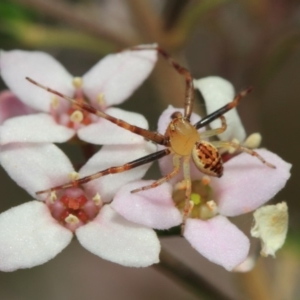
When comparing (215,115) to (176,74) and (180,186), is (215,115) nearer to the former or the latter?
(180,186)

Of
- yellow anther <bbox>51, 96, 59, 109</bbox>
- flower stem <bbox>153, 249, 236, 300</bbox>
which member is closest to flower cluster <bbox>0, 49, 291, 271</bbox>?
yellow anther <bbox>51, 96, 59, 109</bbox>

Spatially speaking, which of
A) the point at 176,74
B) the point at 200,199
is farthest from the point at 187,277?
the point at 176,74

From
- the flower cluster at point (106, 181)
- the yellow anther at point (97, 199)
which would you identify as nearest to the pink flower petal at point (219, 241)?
the flower cluster at point (106, 181)

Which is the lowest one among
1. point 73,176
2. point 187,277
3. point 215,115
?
point 187,277

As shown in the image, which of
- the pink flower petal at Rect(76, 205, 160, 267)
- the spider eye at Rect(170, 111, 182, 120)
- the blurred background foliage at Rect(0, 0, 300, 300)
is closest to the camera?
the pink flower petal at Rect(76, 205, 160, 267)

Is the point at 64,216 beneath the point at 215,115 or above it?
beneath

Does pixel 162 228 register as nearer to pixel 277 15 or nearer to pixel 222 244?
pixel 222 244

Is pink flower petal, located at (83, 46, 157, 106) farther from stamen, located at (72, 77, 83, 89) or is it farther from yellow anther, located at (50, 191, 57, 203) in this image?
yellow anther, located at (50, 191, 57, 203)

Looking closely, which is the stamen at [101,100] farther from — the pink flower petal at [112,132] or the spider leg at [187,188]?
the spider leg at [187,188]

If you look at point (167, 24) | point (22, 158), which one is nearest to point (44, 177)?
point (22, 158)
